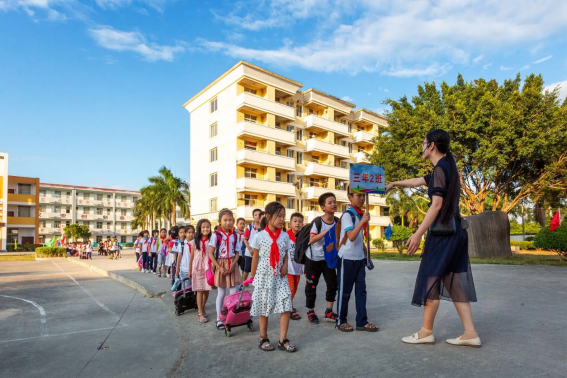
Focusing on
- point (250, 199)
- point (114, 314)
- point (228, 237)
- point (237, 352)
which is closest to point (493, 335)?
point (237, 352)

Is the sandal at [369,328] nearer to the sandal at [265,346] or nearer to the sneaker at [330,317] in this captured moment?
the sneaker at [330,317]

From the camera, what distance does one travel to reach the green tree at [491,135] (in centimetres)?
2005

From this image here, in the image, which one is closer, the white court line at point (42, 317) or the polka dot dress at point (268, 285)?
the polka dot dress at point (268, 285)

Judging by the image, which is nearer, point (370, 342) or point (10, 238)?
point (370, 342)

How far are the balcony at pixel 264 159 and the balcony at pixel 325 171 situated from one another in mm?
2856

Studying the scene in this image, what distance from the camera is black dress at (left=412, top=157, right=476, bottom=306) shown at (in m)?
4.16

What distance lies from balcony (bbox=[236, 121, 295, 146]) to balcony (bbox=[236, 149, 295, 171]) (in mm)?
1589

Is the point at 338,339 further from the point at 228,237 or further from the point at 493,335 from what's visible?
the point at 228,237

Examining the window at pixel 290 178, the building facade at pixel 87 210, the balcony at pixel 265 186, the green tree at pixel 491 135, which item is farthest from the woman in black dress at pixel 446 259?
the building facade at pixel 87 210

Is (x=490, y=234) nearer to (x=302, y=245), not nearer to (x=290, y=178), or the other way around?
(x=302, y=245)

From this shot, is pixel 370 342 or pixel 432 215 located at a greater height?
pixel 432 215

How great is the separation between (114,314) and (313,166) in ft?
117

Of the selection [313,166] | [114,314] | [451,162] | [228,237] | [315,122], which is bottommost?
[114,314]

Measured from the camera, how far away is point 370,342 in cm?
461
